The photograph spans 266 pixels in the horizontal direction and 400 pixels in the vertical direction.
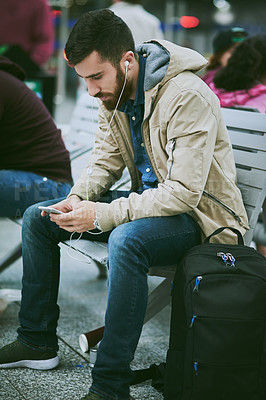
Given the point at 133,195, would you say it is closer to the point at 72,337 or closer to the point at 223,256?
the point at 223,256

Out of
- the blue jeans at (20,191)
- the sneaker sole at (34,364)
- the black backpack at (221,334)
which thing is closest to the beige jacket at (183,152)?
the black backpack at (221,334)

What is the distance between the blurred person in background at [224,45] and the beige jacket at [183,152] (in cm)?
206

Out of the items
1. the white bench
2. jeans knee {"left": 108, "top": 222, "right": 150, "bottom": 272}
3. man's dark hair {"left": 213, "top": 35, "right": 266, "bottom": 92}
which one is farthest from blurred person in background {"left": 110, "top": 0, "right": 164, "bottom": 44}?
jeans knee {"left": 108, "top": 222, "right": 150, "bottom": 272}

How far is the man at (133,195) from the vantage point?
6.46 feet

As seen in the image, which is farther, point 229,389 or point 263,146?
point 263,146

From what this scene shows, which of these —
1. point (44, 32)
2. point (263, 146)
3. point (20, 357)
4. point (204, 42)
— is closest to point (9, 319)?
point (20, 357)

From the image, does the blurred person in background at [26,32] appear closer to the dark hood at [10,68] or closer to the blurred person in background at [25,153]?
the dark hood at [10,68]

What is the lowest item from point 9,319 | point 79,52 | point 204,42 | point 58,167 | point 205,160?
point 204,42

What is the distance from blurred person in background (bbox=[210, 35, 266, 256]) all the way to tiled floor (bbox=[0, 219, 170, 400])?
1053 millimetres

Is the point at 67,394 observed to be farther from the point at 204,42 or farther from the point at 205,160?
the point at 204,42

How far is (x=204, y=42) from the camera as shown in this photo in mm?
25844

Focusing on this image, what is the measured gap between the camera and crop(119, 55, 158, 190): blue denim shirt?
2.30 m

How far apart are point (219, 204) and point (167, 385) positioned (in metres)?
0.73

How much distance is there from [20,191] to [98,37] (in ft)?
3.53
